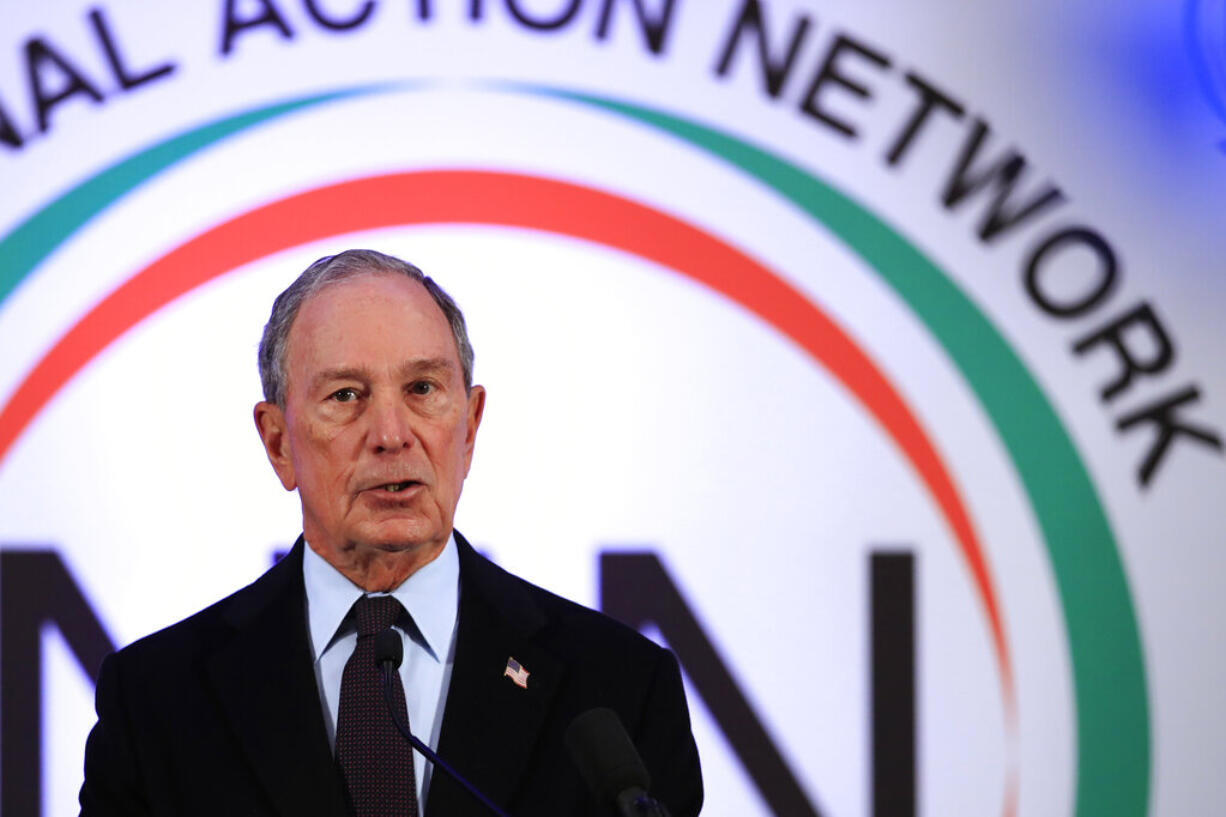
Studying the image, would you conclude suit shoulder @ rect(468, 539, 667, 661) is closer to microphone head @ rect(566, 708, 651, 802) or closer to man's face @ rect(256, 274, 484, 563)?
man's face @ rect(256, 274, 484, 563)

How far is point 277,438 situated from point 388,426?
0.24 m

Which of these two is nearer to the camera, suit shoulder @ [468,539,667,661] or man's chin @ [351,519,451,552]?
man's chin @ [351,519,451,552]

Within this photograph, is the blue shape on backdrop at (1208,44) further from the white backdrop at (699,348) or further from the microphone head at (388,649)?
the microphone head at (388,649)

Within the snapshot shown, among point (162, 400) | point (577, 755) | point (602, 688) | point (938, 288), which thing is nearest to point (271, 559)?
point (162, 400)

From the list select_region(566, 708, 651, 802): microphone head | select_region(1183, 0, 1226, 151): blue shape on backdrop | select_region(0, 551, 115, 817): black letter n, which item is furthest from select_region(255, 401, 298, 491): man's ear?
select_region(1183, 0, 1226, 151): blue shape on backdrop

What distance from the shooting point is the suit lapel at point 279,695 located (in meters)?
1.66

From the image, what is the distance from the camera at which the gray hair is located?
1.82 metres

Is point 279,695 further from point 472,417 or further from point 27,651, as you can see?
point 27,651

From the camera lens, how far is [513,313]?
10.0 feet

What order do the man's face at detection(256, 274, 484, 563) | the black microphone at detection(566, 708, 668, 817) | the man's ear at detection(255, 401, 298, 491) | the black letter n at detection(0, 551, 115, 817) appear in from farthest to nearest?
1. the black letter n at detection(0, 551, 115, 817)
2. the man's ear at detection(255, 401, 298, 491)
3. the man's face at detection(256, 274, 484, 563)
4. the black microphone at detection(566, 708, 668, 817)

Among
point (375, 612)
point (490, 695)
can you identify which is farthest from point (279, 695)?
point (490, 695)

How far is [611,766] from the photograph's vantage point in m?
1.24

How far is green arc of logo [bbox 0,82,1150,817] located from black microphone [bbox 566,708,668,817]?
2.04 meters

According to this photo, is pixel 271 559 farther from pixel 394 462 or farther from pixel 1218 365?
pixel 1218 365
